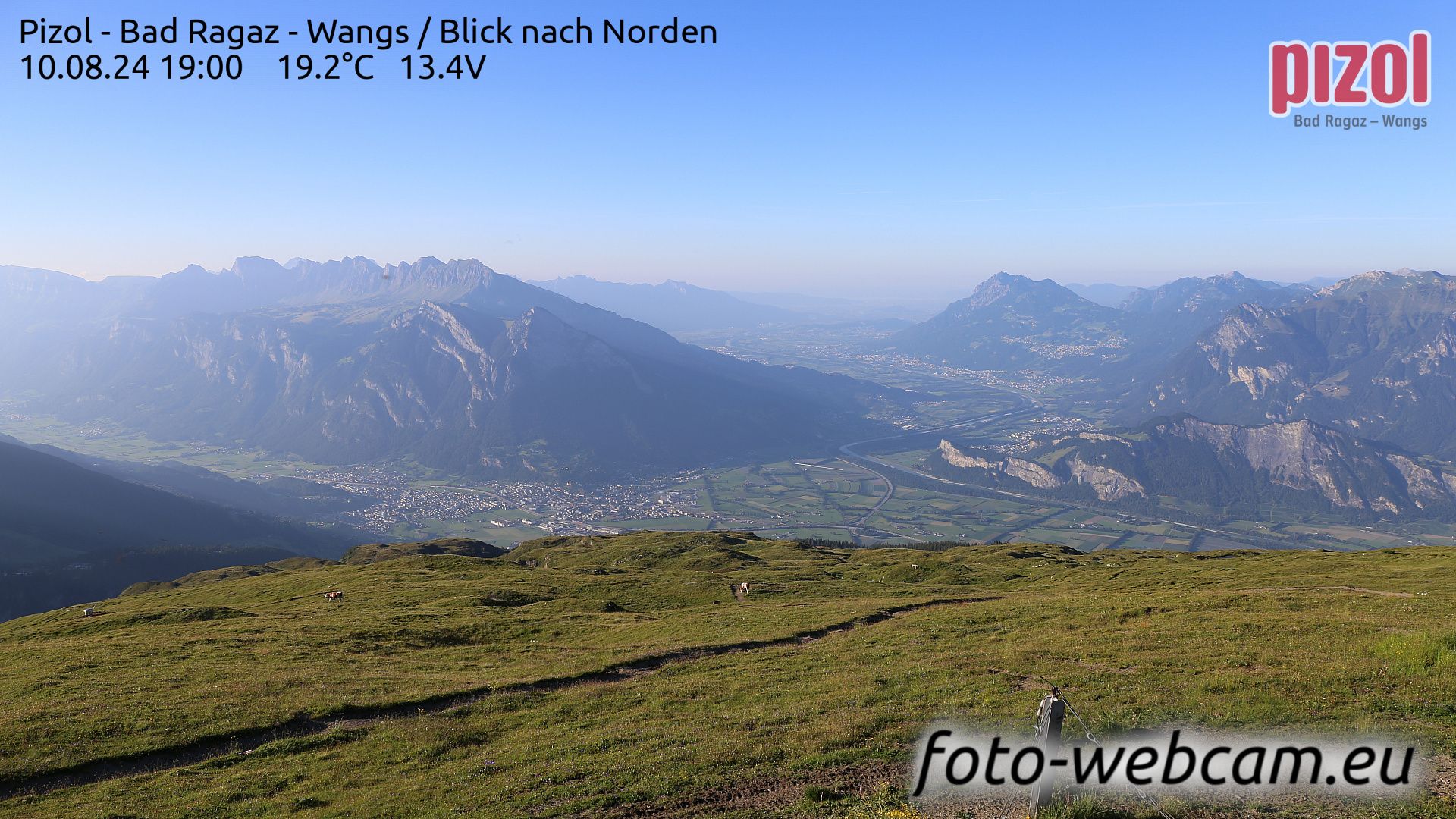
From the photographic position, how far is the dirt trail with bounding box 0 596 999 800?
27172 mm

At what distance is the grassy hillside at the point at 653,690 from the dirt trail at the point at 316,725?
0.43 ft

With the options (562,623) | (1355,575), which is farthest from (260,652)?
(1355,575)

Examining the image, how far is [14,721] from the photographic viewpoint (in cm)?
3102

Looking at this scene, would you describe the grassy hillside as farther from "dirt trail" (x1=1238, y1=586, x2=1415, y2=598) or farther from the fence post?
the fence post

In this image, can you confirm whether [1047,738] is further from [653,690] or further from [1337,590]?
[1337,590]

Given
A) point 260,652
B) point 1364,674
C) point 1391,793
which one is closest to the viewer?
point 1391,793

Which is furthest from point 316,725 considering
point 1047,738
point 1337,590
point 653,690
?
point 1337,590

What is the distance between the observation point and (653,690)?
114 feet

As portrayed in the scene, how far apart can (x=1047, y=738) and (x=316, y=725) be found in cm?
3207

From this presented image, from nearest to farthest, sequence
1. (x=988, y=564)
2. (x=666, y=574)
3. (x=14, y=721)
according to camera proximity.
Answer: (x=14, y=721) → (x=666, y=574) → (x=988, y=564)

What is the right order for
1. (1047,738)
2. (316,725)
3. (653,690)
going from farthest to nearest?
(653,690) < (316,725) < (1047,738)

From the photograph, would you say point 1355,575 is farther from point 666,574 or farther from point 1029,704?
point 666,574

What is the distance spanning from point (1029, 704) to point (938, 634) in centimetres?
1610

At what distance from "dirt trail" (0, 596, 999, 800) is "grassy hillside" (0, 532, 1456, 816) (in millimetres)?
132
